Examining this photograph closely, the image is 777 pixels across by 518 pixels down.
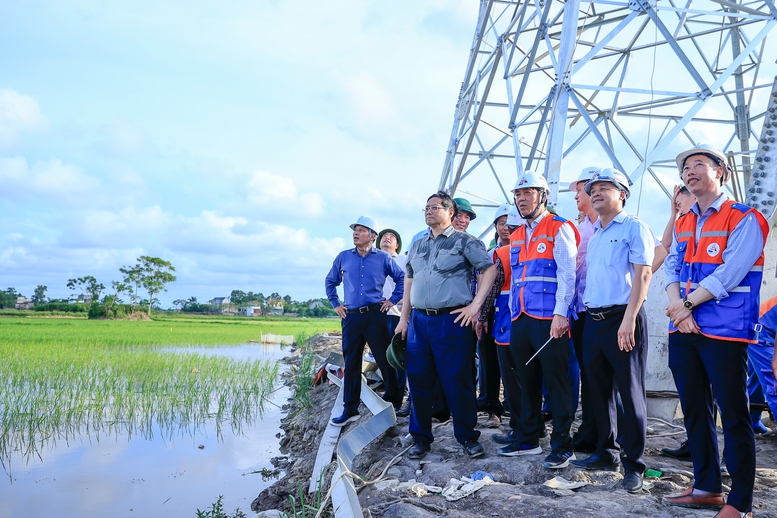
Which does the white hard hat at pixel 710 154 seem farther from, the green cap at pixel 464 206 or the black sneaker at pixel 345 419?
the black sneaker at pixel 345 419

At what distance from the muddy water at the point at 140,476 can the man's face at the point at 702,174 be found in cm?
435

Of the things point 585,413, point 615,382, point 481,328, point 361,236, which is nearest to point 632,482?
point 615,382

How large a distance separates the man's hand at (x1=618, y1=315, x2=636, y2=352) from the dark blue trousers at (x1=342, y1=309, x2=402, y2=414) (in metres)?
2.71

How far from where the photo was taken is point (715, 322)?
289 cm

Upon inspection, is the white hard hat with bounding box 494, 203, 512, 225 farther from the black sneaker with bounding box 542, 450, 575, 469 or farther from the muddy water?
the muddy water

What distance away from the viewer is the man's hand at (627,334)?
10.9 feet

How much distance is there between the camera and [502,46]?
10.0m

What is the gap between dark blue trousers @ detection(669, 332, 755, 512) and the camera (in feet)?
9.34

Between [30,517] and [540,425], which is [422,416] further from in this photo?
Result: [30,517]

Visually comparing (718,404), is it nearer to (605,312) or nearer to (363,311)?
(605,312)

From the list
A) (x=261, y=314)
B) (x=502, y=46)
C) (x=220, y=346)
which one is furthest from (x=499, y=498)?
(x=261, y=314)

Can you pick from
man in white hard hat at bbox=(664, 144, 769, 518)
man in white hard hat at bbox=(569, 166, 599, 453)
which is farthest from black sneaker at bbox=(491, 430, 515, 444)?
man in white hard hat at bbox=(664, 144, 769, 518)

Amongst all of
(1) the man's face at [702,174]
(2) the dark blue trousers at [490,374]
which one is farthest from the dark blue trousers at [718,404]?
(2) the dark blue trousers at [490,374]

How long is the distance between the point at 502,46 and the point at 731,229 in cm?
792
